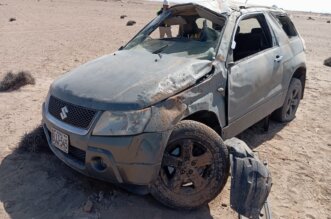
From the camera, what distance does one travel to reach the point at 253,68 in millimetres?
4707

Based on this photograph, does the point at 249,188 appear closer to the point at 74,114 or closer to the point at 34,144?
the point at 74,114

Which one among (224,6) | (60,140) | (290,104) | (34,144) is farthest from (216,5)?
(34,144)

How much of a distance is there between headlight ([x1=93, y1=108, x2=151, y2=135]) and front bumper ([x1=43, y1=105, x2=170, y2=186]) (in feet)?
0.15

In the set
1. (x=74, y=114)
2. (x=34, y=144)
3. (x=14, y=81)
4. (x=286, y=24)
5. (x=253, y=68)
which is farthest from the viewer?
(x=14, y=81)

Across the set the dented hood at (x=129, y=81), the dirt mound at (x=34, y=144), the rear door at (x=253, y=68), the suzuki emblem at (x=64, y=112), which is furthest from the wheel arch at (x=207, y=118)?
the dirt mound at (x=34, y=144)

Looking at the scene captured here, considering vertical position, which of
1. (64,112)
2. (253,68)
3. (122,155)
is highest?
(253,68)

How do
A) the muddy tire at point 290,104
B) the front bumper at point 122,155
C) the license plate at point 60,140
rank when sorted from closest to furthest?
the front bumper at point 122,155, the license plate at point 60,140, the muddy tire at point 290,104

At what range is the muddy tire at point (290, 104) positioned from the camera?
239 inches

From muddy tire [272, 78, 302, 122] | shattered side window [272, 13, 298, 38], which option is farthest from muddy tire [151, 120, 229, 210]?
shattered side window [272, 13, 298, 38]

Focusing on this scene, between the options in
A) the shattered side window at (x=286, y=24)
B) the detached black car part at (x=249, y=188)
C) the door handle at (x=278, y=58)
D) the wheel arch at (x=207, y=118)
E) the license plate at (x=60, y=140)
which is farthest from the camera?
the shattered side window at (x=286, y=24)

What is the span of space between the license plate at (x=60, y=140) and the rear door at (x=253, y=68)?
68.9 inches

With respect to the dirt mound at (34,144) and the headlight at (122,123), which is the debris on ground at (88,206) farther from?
the dirt mound at (34,144)

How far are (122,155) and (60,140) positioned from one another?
2.56 feet

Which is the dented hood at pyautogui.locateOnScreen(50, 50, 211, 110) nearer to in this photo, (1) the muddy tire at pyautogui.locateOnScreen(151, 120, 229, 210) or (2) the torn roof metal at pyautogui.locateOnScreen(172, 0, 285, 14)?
(1) the muddy tire at pyautogui.locateOnScreen(151, 120, 229, 210)
